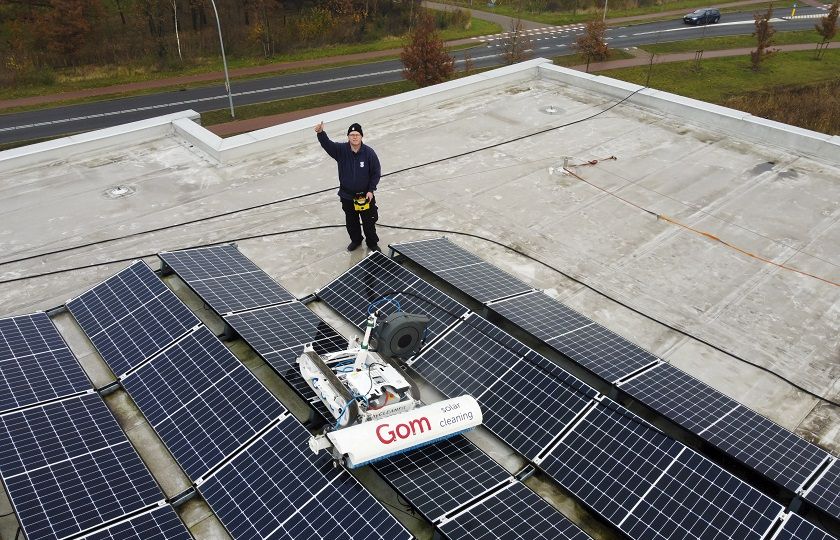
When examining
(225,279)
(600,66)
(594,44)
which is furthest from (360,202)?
(600,66)

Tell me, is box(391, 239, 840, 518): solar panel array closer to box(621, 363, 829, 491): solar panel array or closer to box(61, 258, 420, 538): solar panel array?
box(621, 363, 829, 491): solar panel array

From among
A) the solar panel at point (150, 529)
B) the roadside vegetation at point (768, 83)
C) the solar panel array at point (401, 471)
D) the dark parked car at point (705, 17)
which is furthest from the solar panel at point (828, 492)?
the dark parked car at point (705, 17)

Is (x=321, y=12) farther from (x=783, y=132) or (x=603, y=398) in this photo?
(x=603, y=398)

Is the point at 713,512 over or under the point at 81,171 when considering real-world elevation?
under

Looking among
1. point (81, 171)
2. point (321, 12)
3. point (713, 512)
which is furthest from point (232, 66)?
point (713, 512)

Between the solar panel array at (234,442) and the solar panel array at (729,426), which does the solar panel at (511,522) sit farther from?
the solar panel array at (729,426)

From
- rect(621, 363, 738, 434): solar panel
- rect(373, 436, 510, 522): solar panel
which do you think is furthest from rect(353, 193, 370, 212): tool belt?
rect(621, 363, 738, 434): solar panel

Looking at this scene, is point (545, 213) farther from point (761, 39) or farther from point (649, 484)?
point (761, 39)

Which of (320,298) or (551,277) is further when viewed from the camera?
(551,277)
